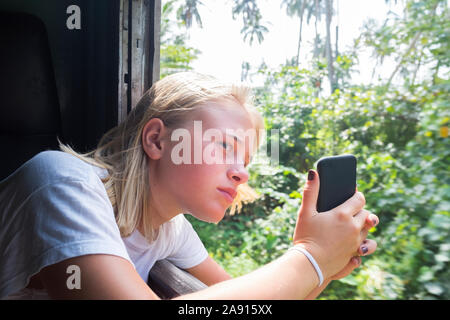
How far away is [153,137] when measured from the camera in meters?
0.86

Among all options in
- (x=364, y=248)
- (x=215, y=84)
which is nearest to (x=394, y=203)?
(x=364, y=248)

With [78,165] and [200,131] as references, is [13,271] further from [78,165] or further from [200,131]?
[200,131]

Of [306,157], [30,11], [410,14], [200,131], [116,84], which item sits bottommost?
[306,157]

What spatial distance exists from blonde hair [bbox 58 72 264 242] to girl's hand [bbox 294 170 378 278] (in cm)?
29

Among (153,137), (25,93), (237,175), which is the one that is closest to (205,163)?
(237,175)

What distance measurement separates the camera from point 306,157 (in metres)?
3.96

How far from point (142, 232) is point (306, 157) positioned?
3.29 m

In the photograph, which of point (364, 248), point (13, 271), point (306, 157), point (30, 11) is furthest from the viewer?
point (306, 157)

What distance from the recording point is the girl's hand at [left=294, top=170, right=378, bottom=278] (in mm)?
656

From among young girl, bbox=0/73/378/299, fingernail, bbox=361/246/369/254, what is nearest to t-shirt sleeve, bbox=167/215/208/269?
young girl, bbox=0/73/378/299

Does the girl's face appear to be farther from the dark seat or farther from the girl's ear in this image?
the dark seat

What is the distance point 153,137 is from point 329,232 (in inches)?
19.7

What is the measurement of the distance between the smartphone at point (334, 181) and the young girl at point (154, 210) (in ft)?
0.07

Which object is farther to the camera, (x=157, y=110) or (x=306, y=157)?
(x=306, y=157)
